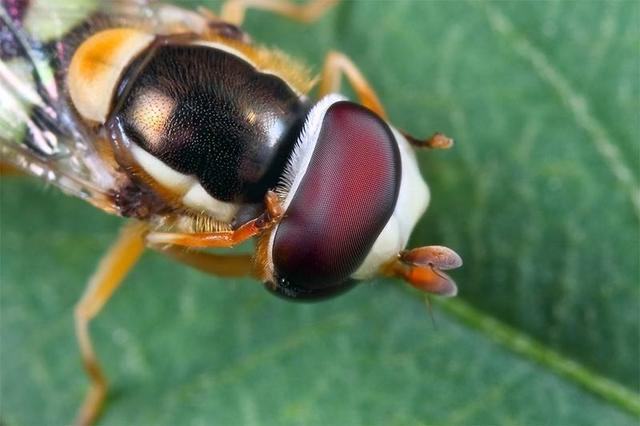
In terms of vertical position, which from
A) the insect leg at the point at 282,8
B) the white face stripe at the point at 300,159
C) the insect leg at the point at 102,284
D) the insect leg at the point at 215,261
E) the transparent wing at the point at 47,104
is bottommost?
the insect leg at the point at 102,284

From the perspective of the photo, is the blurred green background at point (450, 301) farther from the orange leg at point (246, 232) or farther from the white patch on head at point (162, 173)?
the white patch on head at point (162, 173)

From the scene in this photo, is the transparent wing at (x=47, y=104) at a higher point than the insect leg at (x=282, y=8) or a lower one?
lower

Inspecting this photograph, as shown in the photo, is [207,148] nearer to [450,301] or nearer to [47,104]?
[47,104]

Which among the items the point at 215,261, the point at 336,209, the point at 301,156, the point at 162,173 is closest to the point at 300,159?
the point at 301,156

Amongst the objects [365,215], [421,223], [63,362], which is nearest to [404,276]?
[365,215]

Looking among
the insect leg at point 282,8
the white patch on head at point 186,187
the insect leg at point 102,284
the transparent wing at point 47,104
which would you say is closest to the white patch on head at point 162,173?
the white patch on head at point 186,187

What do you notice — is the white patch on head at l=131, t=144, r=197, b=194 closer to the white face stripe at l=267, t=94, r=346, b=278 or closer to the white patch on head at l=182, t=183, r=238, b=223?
the white patch on head at l=182, t=183, r=238, b=223

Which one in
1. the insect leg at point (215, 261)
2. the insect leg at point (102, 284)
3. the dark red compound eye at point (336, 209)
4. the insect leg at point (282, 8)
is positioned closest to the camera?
the dark red compound eye at point (336, 209)
